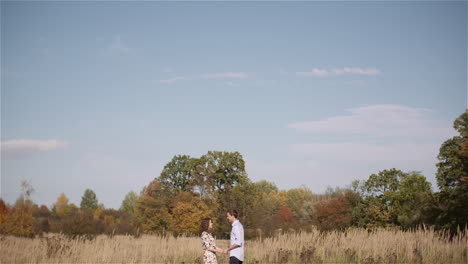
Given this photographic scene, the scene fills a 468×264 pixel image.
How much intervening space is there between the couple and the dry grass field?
5.00 metres

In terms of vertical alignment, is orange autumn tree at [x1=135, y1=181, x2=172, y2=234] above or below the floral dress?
below

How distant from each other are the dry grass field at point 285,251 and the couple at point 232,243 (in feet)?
16.4

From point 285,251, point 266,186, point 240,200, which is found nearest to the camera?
point 285,251

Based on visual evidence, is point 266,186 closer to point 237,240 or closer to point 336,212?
point 336,212

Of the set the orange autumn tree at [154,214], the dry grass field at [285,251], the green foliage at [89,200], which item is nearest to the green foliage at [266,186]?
→ the green foliage at [89,200]

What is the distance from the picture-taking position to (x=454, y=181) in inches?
1428

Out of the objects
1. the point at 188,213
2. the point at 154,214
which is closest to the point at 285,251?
the point at 188,213

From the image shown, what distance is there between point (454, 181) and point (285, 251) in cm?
2702

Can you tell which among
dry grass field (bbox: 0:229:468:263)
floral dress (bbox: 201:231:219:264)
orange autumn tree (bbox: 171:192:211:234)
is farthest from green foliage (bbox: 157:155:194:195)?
floral dress (bbox: 201:231:219:264)

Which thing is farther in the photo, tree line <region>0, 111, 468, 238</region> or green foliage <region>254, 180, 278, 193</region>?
green foliage <region>254, 180, 278, 193</region>

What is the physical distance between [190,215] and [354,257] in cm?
3258

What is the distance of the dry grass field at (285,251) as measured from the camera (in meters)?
13.9

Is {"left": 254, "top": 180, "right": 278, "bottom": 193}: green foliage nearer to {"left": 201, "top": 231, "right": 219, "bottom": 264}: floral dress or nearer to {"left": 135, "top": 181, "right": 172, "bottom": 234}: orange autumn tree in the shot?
{"left": 135, "top": 181, "right": 172, "bottom": 234}: orange autumn tree

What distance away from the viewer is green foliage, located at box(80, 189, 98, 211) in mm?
101812
